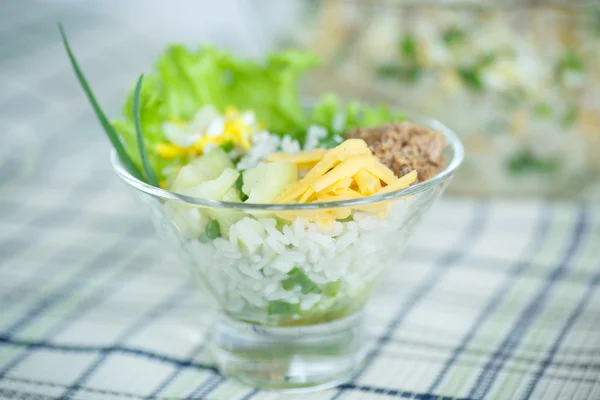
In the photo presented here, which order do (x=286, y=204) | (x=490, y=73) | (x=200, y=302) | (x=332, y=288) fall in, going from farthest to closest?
(x=490, y=73) → (x=200, y=302) → (x=332, y=288) → (x=286, y=204)

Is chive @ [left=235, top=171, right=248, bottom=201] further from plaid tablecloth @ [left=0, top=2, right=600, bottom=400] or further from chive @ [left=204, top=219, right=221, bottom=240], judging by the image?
plaid tablecloth @ [left=0, top=2, right=600, bottom=400]

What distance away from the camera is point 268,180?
2.72ft

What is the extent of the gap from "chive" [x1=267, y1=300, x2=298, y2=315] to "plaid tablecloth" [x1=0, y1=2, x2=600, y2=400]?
0.11 m

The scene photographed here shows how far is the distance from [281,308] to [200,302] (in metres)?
0.32

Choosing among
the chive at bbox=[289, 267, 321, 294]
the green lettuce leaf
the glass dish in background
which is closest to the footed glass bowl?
the chive at bbox=[289, 267, 321, 294]

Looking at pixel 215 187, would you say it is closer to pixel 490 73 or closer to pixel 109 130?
pixel 109 130

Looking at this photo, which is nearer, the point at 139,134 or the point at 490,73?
the point at 139,134

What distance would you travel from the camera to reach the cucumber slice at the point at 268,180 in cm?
82

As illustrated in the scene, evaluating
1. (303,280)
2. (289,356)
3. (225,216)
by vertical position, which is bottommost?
(289,356)

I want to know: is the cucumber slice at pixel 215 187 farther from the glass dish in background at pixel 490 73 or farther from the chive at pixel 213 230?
the glass dish in background at pixel 490 73

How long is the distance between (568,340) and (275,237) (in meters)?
0.49

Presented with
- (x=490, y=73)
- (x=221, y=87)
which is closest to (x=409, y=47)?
(x=490, y=73)

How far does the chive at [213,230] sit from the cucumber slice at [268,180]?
0.05 meters

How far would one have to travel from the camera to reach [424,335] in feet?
3.43
